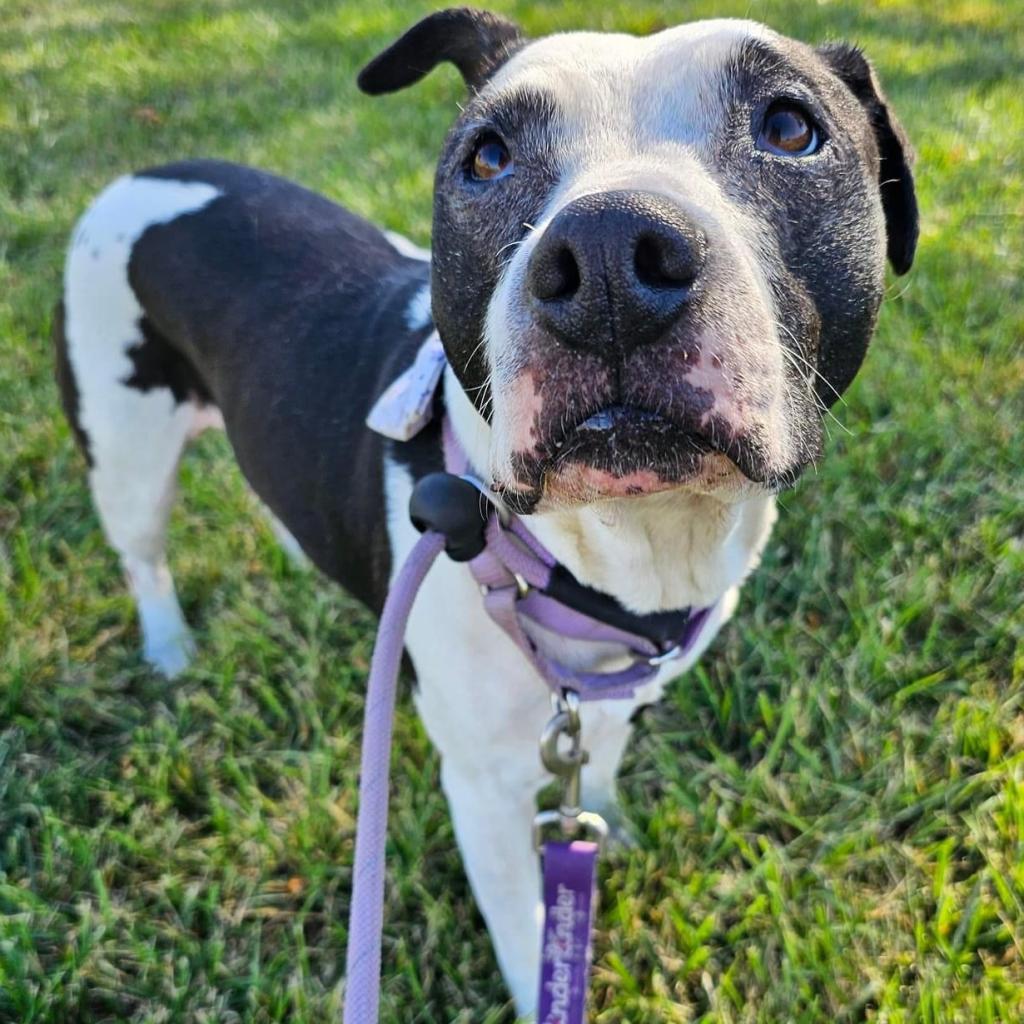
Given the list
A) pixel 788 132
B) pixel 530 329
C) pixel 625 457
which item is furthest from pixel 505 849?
pixel 788 132

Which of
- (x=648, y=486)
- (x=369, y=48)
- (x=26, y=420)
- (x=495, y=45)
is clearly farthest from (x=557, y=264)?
(x=369, y=48)

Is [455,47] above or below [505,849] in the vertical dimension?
above

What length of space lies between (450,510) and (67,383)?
170 cm

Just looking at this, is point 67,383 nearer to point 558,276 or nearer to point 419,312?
point 419,312

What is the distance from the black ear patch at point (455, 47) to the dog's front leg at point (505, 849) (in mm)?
1409

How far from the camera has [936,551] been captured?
9.89 ft

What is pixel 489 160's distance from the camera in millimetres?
1624

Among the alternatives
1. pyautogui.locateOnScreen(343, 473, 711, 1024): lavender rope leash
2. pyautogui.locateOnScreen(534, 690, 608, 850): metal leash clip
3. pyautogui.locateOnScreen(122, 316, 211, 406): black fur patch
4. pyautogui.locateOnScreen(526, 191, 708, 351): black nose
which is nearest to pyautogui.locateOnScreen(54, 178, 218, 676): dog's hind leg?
pyautogui.locateOnScreen(122, 316, 211, 406): black fur patch

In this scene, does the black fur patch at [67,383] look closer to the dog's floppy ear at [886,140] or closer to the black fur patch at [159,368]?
the black fur patch at [159,368]

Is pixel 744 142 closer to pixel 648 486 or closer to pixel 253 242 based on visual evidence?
pixel 648 486

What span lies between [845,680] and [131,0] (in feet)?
29.5

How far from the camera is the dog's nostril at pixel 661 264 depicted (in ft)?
3.75

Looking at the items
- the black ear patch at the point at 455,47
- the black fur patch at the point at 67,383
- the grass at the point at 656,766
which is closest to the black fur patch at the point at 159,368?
the black fur patch at the point at 67,383

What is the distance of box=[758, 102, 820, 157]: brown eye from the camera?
4.94 feet
